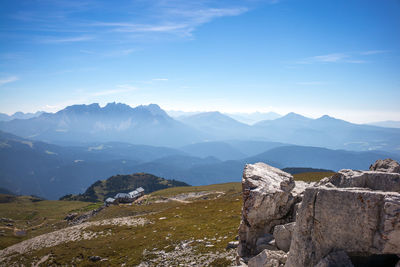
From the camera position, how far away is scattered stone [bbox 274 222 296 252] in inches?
671

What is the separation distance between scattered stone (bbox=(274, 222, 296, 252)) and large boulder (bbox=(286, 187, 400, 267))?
11.3 ft

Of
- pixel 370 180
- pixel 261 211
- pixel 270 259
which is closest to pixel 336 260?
pixel 270 259

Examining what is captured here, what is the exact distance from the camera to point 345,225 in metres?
12.1

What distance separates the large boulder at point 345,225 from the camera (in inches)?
433

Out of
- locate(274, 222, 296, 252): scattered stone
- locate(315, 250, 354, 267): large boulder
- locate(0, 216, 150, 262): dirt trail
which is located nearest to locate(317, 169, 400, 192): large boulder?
locate(274, 222, 296, 252): scattered stone

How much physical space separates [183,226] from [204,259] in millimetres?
17155

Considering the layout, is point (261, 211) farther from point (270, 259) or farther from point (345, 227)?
point (345, 227)

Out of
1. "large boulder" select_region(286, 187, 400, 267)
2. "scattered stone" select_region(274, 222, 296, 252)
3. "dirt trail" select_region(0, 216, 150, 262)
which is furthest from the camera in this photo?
"dirt trail" select_region(0, 216, 150, 262)

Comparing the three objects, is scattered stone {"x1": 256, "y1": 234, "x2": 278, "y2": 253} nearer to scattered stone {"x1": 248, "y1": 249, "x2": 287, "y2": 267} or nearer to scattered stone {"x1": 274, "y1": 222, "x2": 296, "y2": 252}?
scattered stone {"x1": 274, "y1": 222, "x2": 296, "y2": 252}

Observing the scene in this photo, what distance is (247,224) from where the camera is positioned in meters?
21.2

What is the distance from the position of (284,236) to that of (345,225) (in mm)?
6256

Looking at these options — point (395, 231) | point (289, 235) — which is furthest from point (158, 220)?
point (395, 231)

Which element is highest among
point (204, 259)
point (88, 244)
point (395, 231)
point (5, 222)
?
point (395, 231)

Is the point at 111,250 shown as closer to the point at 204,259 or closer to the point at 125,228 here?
the point at 125,228
